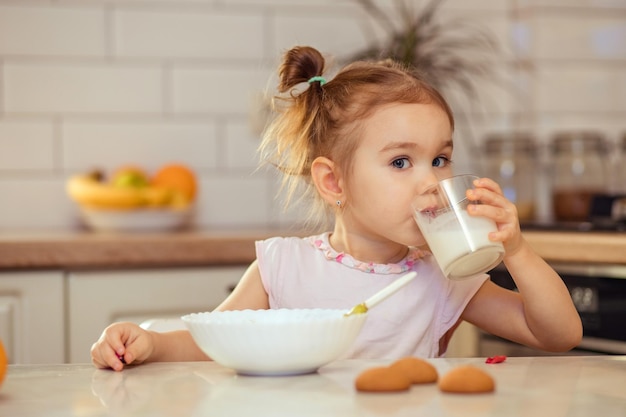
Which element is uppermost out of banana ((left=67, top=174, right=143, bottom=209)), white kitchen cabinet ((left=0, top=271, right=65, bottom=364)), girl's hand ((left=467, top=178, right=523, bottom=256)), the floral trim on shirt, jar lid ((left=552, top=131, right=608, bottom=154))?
jar lid ((left=552, top=131, right=608, bottom=154))

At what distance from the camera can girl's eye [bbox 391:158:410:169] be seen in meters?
1.39

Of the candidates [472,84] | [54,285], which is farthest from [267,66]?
[54,285]

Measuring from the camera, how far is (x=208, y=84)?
8.52ft

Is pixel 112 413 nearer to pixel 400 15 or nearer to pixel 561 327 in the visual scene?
pixel 561 327

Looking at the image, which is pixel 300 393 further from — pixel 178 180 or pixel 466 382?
pixel 178 180

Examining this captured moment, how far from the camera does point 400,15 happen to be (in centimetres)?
272

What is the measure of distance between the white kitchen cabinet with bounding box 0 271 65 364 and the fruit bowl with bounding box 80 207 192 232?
28cm

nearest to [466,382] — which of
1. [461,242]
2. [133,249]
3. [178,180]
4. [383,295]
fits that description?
[383,295]

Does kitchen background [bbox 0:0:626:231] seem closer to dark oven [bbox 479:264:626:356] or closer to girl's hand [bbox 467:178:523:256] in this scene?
dark oven [bbox 479:264:626:356]

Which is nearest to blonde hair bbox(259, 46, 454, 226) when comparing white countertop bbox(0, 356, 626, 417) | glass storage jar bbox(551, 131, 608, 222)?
white countertop bbox(0, 356, 626, 417)

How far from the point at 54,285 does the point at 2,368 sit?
1.21m

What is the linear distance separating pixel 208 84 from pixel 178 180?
0.32 m

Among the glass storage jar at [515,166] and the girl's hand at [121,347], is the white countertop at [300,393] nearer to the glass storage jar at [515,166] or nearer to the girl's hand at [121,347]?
the girl's hand at [121,347]

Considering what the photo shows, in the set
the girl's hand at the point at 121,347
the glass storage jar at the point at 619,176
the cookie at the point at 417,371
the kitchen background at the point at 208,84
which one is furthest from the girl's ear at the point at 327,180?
the glass storage jar at the point at 619,176
